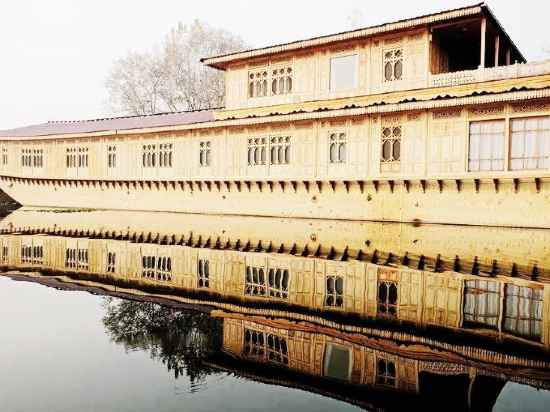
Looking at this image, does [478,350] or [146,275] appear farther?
[146,275]

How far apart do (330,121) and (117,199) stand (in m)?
15.0

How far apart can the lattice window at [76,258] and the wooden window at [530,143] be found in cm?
1483

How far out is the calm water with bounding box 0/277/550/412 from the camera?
4.25m

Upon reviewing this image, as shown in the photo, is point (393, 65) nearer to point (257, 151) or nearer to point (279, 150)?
point (279, 150)

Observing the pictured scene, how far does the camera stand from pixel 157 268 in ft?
35.3

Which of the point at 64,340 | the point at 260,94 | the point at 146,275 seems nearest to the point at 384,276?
the point at 146,275

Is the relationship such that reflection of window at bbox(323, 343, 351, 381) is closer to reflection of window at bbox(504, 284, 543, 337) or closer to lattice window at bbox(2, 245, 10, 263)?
reflection of window at bbox(504, 284, 543, 337)

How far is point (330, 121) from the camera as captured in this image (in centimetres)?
2130

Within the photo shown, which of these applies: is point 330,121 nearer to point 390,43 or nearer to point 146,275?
point 390,43

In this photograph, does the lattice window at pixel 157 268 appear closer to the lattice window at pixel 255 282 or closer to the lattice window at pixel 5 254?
the lattice window at pixel 255 282

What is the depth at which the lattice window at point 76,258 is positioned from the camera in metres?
11.1

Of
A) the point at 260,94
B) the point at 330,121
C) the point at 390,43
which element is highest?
the point at 390,43

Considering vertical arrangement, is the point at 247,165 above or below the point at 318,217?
above

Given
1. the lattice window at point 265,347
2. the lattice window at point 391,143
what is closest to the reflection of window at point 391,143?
the lattice window at point 391,143
